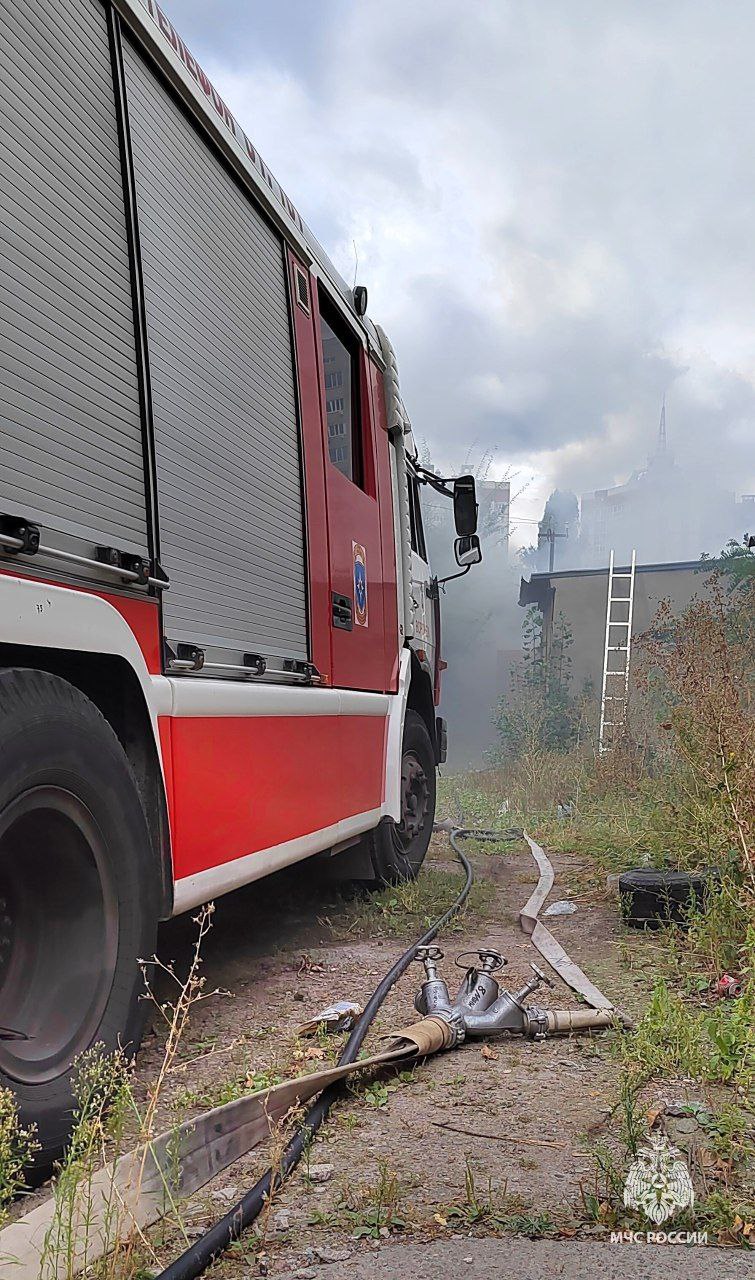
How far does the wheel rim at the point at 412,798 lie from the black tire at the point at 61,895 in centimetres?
376

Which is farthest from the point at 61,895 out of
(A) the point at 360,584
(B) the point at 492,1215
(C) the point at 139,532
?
(A) the point at 360,584

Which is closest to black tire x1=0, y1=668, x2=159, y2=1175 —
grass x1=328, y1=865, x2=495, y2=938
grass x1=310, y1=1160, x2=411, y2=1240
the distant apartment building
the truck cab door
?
grass x1=310, y1=1160, x2=411, y2=1240

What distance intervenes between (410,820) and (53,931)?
4.21m

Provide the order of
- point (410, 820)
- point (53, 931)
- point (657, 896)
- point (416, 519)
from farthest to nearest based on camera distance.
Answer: point (416, 519) → point (410, 820) → point (657, 896) → point (53, 931)

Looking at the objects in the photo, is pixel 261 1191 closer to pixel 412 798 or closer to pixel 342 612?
pixel 342 612

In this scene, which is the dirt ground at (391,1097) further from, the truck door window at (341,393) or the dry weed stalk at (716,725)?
the truck door window at (341,393)

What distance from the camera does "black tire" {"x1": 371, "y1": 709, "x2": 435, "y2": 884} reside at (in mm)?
5824

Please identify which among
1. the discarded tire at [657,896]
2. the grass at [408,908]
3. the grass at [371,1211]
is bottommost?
the grass at [408,908]

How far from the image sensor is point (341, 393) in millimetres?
5418

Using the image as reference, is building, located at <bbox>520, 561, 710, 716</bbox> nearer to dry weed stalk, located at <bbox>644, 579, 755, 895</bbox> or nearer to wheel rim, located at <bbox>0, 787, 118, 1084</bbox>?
dry weed stalk, located at <bbox>644, 579, 755, 895</bbox>

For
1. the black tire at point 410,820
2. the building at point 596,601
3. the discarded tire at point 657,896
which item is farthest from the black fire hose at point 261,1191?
the building at point 596,601

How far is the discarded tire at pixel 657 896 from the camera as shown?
16.7ft

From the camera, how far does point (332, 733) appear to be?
4.55 metres

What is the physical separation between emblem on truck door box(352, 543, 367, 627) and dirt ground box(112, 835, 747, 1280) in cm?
152
